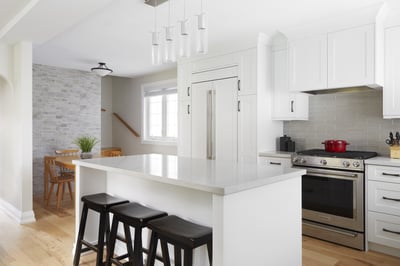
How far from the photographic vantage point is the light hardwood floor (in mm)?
2696

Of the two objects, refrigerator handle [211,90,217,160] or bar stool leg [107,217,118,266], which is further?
refrigerator handle [211,90,217,160]

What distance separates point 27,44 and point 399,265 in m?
4.75

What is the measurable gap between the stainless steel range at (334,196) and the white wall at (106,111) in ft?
16.3

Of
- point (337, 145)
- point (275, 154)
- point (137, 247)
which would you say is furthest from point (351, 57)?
point (137, 247)

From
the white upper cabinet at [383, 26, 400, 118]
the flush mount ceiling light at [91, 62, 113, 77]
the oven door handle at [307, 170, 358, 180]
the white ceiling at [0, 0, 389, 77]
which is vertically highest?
Answer: the white ceiling at [0, 0, 389, 77]

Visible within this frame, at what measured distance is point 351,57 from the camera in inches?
124

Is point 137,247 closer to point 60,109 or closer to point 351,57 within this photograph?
point 351,57

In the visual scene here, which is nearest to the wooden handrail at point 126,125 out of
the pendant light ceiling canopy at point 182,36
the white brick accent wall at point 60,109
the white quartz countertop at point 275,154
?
the white brick accent wall at point 60,109

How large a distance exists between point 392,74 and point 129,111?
5238mm

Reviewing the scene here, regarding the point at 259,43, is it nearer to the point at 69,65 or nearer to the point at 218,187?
the point at 218,187

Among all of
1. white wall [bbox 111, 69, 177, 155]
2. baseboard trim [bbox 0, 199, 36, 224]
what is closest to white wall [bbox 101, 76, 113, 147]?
white wall [bbox 111, 69, 177, 155]

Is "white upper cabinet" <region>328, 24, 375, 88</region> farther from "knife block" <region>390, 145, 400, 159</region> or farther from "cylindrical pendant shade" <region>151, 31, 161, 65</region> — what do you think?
"cylindrical pendant shade" <region>151, 31, 161, 65</region>

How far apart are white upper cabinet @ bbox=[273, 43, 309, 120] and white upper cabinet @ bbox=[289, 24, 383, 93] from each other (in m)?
0.26

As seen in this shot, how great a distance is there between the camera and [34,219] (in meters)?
3.85
